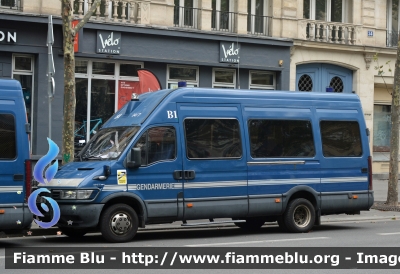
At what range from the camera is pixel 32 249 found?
1230 cm

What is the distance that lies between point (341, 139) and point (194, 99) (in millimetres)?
3562

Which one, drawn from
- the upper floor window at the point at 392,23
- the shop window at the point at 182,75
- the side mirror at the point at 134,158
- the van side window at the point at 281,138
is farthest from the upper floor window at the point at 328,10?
the side mirror at the point at 134,158

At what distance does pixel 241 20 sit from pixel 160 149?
13.6 m

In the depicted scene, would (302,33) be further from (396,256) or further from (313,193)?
(396,256)

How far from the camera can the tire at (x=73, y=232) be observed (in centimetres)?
1399

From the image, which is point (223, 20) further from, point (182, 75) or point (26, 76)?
point (26, 76)

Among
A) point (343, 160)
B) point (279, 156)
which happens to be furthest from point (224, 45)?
point (279, 156)

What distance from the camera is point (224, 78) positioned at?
26516mm

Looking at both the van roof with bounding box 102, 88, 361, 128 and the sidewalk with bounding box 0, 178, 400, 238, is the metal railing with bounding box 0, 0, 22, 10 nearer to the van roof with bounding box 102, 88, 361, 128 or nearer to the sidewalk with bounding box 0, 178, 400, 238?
the sidewalk with bounding box 0, 178, 400, 238

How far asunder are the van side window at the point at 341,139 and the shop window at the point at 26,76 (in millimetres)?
9935

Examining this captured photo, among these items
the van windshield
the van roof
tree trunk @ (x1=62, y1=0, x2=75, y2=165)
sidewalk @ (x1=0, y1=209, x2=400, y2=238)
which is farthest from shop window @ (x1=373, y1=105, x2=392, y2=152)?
the van windshield

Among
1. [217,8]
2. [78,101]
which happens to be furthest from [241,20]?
[78,101]

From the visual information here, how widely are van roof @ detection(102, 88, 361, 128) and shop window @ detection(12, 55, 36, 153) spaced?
8.37m

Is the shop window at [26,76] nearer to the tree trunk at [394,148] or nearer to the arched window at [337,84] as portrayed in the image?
the tree trunk at [394,148]
